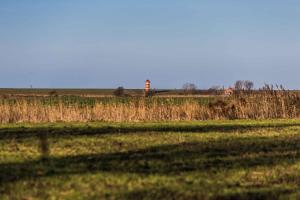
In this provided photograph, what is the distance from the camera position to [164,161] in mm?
10836

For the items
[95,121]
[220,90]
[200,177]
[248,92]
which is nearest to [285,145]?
[200,177]

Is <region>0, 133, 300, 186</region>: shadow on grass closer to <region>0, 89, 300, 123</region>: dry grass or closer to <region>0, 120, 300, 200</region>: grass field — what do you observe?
<region>0, 120, 300, 200</region>: grass field

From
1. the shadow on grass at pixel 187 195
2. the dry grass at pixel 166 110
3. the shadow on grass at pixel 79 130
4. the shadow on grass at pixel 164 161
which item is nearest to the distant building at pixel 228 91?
the dry grass at pixel 166 110

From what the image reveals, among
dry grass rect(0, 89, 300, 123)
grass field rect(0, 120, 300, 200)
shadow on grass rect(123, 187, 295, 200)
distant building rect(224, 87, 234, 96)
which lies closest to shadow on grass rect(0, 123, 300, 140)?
grass field rect(0, 120, 300, 200)

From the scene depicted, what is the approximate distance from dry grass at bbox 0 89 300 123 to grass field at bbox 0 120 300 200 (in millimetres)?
10707

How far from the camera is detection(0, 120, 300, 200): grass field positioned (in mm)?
7797

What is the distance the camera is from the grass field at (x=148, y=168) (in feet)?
25.6

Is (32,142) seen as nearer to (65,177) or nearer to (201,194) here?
(65,177)

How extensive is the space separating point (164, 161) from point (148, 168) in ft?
3.17

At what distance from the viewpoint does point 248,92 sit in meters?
30.2

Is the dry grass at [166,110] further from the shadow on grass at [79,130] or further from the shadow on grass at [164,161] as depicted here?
the shadow on grass at [164,161]

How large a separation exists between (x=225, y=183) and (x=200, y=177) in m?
→ 0.58

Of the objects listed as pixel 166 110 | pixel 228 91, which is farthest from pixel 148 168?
pixel 228 91

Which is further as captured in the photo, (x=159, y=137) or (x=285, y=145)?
(x=159, y=137)
